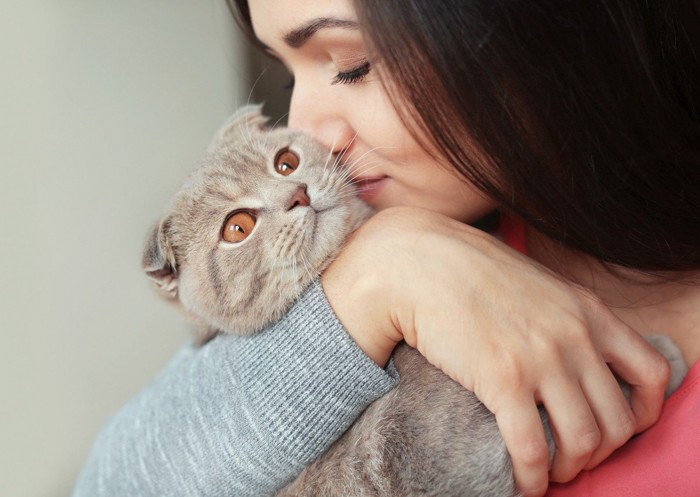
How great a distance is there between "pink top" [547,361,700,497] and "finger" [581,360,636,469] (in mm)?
55

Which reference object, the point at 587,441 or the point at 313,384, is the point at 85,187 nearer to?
the point at 313,384

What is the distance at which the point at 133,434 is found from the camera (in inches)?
46.6

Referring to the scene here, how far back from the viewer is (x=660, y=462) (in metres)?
0.96

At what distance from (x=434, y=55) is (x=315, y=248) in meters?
0.37

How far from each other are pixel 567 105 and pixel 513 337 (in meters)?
0.34

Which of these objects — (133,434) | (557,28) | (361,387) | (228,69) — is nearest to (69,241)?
(228,69)

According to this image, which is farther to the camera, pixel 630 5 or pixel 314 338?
pixel 314 338

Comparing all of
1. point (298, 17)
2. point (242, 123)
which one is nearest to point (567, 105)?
point (298, 17)

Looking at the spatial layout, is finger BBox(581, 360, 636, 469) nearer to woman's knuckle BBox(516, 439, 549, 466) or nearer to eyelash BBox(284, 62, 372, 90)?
woman's knuckle BBox(516, 439, 549, 466)

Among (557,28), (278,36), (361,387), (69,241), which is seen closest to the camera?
(557,28)

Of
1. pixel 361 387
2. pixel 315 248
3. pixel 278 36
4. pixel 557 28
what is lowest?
pixel 361 387

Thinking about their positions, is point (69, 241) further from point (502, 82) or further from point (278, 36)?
point (502, 82)

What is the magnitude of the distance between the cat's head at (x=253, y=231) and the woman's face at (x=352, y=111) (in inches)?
1.8

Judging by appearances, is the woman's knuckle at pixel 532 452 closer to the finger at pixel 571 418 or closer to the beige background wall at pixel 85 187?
the finger at pixel 571 418
